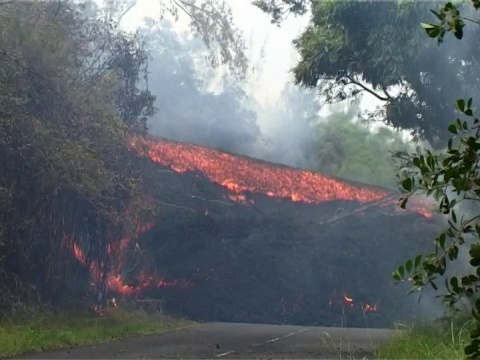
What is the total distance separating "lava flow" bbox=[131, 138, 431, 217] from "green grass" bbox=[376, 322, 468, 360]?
59.3 feet

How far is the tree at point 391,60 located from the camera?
14773 millimetres

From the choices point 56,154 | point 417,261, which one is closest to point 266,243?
point 56,154

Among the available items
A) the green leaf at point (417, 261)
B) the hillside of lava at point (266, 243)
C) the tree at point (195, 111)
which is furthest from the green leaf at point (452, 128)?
the tree at point (195, 111)

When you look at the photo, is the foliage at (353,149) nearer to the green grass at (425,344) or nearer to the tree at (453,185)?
the green grass at (425,344)

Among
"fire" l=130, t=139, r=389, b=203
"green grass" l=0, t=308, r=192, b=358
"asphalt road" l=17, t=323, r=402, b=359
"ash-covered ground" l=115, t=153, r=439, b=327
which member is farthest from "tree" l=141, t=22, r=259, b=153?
"asphalt road" l=17, t=323, r=402, b=359

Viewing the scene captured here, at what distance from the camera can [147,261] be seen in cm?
2920

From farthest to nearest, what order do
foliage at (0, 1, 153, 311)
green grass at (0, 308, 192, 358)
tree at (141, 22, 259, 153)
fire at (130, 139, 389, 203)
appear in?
tree at (141, 22, 259, 153)
fire at (130, 139, 389, 203)
foliage at (0, 1, 153, 311)
green grass at (0, 308, 192, 358)

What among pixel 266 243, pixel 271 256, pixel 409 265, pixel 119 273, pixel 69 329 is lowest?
pixel 69 329

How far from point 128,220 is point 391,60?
34.7ft

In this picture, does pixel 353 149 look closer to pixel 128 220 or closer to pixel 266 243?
pixel 266 243

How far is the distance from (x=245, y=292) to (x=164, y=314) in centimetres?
498

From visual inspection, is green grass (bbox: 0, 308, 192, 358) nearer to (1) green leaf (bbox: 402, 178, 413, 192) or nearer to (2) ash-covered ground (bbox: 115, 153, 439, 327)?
(2) ash-covered ground (bbox: 115, 153, 439, 327)

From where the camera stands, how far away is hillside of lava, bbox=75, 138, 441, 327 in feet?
102

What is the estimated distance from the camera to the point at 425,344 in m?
10.9
